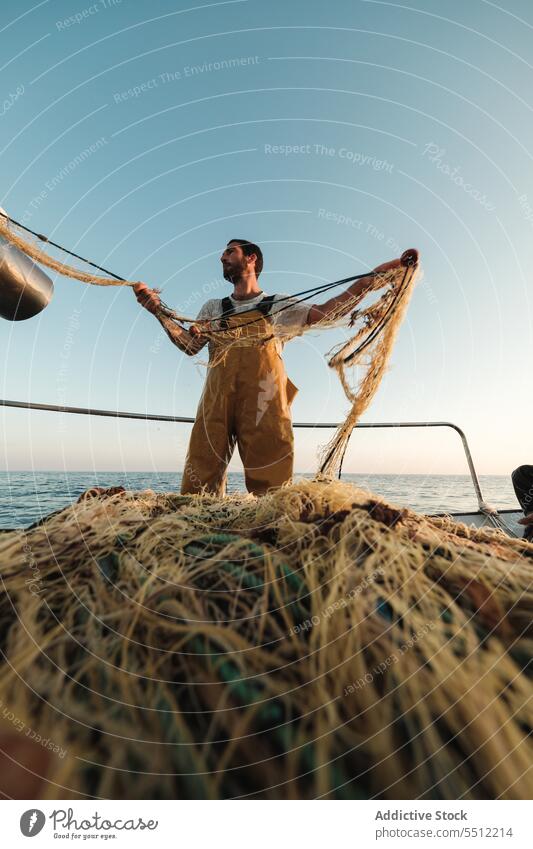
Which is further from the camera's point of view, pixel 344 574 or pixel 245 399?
pixel 245 399

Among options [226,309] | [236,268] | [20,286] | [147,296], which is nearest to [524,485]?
[226,309]

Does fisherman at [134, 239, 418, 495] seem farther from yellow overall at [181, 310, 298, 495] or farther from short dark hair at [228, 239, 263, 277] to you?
short dark hair at [228, 239, 263, 277]

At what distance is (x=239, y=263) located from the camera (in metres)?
2.93

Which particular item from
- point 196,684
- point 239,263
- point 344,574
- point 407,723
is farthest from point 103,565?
point 239,263

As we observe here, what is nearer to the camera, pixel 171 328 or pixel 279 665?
pixel 279 665

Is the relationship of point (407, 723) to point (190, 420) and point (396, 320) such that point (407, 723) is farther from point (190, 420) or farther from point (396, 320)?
point (190, 420)

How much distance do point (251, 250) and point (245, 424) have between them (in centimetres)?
149

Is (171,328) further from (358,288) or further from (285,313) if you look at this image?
(358,288)

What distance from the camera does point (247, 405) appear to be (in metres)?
2.55

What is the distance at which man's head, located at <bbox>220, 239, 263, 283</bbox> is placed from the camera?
2930 mm

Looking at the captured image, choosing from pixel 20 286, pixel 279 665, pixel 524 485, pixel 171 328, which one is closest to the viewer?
pixel 279 665

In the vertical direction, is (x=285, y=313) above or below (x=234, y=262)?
below

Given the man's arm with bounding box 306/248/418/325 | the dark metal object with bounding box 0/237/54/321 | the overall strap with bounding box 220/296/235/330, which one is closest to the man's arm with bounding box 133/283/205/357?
Answer: the overall strap with bounding box 220/296/235/330
